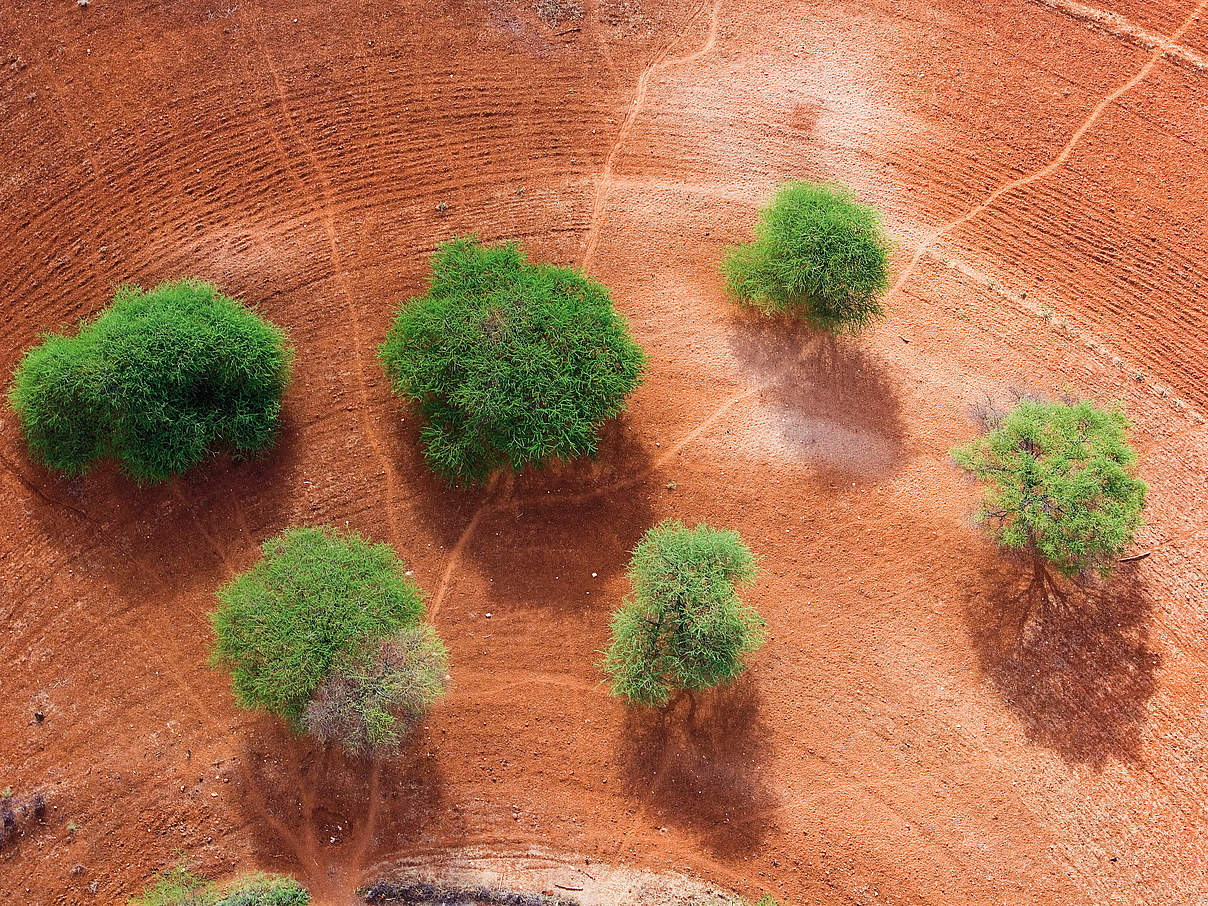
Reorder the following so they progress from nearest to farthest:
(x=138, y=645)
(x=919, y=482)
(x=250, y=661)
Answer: (x=250, y=661) → (x=138, y=645) → (x=919, y=482)

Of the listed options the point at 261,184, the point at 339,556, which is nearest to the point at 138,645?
the point at 339,556

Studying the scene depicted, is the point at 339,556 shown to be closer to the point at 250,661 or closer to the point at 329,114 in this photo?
the point at 250,661

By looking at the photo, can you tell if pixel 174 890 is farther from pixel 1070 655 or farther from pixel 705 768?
pixel 1070 655

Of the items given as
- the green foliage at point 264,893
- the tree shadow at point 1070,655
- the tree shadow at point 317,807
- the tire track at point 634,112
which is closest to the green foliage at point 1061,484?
the tree shadow at point 1070,655

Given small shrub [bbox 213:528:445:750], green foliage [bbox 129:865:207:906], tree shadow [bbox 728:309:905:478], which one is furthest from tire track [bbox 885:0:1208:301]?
green foliage [bbox 129:865:207:906]

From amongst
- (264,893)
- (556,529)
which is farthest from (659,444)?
(264,893)

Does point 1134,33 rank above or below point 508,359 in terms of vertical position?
above
